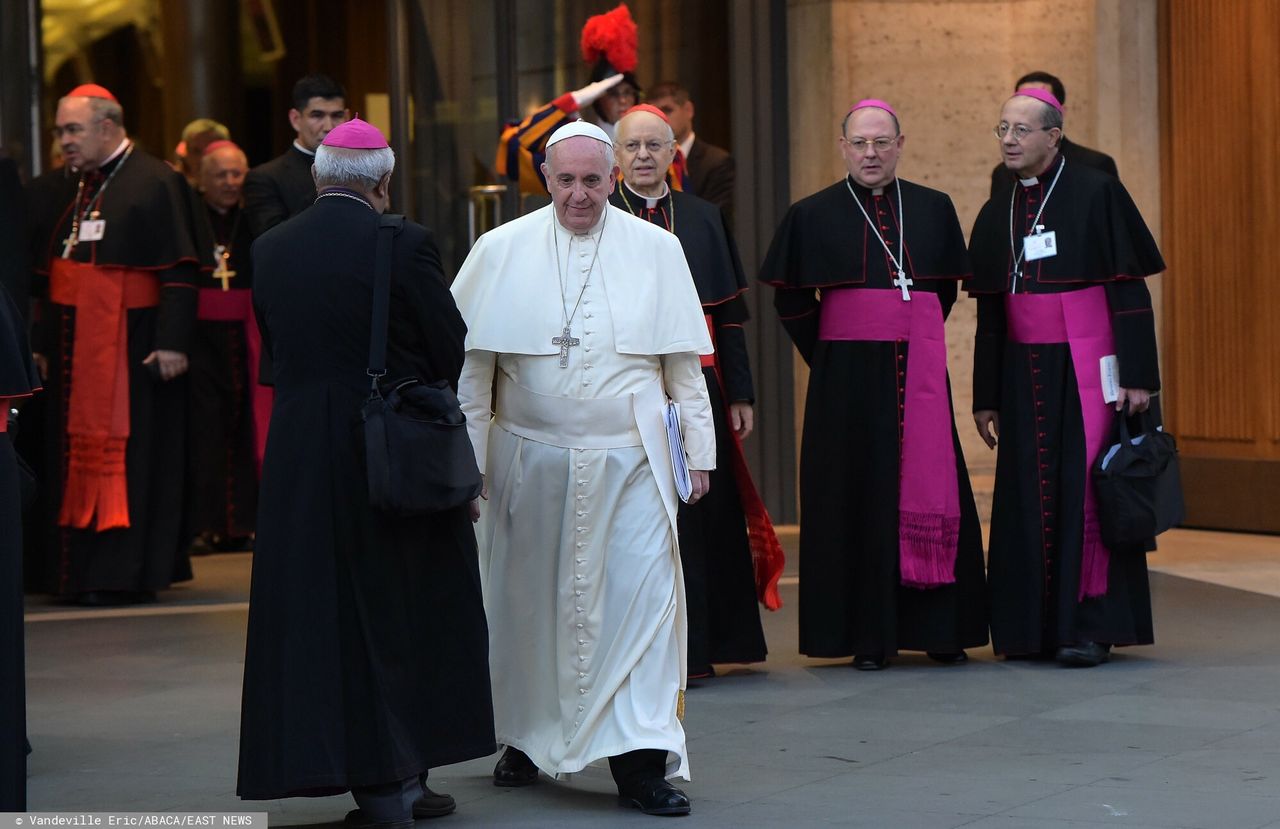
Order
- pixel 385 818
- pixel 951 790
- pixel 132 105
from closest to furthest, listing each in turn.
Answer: pixel 385 818 < pixel 951 790 < pixel 132 105

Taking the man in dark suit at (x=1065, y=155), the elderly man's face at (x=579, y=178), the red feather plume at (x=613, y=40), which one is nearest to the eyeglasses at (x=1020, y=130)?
the man in dark suit at (x=1065, y=155)

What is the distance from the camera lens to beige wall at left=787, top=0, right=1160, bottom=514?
10.9 m

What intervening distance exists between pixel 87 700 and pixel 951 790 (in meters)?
3.06

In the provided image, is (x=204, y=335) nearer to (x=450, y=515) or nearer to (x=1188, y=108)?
(x=1188, y=108)

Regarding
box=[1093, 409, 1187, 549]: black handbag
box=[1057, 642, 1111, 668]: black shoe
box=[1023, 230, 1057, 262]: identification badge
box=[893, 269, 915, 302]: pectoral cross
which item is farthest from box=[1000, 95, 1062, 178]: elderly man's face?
box=[1057, 642, 1111, 668]: black shoe

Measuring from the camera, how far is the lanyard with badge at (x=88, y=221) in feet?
29.5

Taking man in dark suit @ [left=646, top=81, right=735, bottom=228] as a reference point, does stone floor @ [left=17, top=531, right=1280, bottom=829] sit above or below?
below

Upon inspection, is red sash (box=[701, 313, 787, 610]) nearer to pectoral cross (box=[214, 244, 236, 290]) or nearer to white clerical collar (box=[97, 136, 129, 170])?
white clerical collar (box=[97, 136, 129, 170])

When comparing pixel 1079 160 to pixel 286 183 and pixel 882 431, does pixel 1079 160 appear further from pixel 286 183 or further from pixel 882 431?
pixel 286 183

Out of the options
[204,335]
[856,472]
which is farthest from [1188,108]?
[204,335]

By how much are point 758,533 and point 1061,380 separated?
1178mm

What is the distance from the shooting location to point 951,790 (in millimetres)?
5383

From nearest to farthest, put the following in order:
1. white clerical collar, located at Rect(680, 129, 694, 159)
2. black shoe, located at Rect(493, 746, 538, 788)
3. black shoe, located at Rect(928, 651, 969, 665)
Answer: black shoe, located at Rect(493, 746, 538, 788), black shoe, located at Rect(928, 651, 969, 665), white clerical collar, located at Rect(680, 129, 694, 159)

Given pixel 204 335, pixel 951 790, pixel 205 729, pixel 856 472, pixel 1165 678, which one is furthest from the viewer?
pixel 204 335
